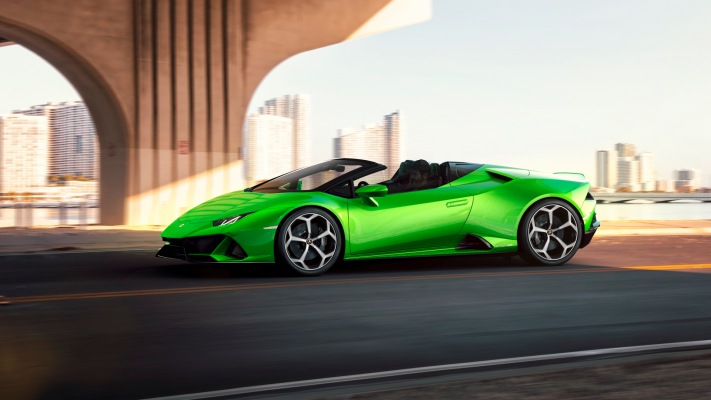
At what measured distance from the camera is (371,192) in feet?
25.9

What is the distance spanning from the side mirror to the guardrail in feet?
50.2

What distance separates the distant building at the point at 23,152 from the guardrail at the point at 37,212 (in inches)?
26.6

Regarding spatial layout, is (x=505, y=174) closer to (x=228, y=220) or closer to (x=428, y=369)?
(x=228, y=220)

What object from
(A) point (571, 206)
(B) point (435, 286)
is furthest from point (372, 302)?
(A) point (571, 206)

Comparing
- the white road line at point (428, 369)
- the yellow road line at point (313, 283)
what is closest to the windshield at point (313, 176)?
the yellow road line at point (313, 283)

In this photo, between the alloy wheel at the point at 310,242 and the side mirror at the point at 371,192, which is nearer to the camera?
the alloy wheel at the point at 310,242

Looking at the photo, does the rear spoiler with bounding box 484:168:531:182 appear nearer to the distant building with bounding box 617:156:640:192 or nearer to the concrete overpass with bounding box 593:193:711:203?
the concrete overpass with bounding box 593:193:711:203

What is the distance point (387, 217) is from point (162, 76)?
1141 cm

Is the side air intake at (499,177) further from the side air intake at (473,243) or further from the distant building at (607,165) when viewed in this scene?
the distant building at (607,165)

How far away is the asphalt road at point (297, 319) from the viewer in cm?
414

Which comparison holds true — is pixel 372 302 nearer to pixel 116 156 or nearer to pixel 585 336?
pixel 585 336

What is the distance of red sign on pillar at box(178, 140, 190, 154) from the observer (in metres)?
18.5

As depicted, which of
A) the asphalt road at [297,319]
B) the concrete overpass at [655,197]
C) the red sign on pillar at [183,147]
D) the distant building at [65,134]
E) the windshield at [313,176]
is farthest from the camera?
the concrete overpass at [655,197]

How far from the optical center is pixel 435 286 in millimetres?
7230
